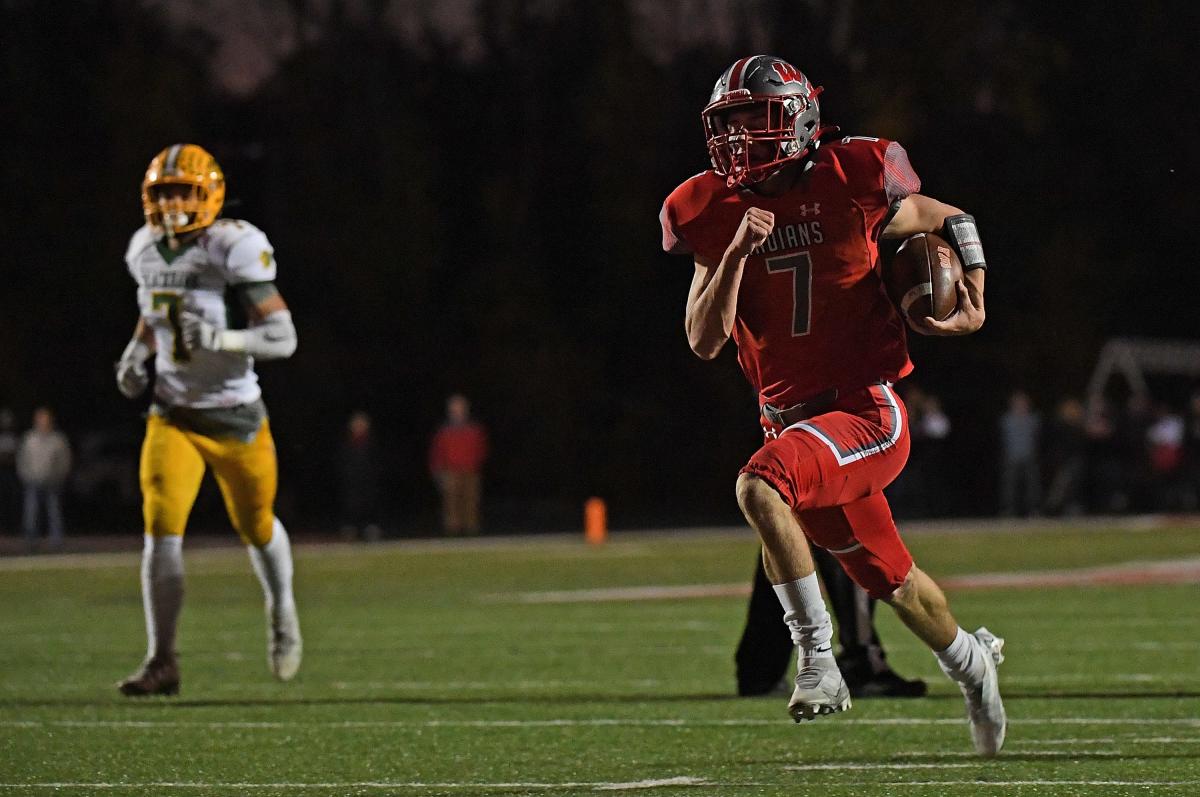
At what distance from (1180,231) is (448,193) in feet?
45.2

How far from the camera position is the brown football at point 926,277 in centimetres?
627

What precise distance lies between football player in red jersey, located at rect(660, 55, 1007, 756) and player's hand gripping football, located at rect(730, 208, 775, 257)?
11cm

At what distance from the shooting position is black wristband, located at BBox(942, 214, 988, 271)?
251 inches

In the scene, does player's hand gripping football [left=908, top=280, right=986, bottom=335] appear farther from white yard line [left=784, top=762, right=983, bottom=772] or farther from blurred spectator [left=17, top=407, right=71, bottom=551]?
blurred spectator [left=17, top=407, right=71, bottom=551]

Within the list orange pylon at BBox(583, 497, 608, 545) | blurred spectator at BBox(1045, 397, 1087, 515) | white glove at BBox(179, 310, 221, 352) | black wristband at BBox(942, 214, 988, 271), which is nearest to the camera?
black wristband at BBox(942, 214, 988, 271)

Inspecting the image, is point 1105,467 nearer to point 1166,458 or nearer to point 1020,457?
point 1166,458

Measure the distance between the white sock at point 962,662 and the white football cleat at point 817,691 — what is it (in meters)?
0.63

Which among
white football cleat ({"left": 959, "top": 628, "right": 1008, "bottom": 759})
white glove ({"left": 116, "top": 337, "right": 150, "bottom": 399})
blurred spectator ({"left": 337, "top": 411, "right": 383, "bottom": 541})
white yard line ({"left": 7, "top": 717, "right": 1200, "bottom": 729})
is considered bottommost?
blurred spectator ({"left": 337, "top": 411, "right": 383, "bottom": 541})

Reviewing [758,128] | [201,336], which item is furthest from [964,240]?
[201,336]

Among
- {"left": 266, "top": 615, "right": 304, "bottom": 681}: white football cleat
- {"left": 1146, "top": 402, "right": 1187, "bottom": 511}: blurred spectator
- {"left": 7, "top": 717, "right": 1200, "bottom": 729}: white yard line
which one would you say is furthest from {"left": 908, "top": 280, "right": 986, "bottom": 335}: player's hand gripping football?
{"left": 1146, "top": 402, "right": 1187, "bottom": 511}: blurred spectator

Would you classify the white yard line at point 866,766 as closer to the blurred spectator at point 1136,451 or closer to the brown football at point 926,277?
the brown football at point 926,277

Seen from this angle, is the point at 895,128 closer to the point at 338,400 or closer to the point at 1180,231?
the point at 1180,231

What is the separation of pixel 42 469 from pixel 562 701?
56.6 feet

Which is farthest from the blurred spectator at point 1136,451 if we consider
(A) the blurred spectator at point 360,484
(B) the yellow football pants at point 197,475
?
(B) the yellow football pants at point 197,475
